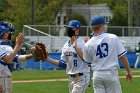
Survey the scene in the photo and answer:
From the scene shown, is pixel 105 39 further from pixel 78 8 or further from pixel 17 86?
pixel 78 8

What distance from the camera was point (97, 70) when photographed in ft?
28.2

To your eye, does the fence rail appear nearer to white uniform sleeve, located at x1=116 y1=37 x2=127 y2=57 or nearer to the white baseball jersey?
the white baseball jersey

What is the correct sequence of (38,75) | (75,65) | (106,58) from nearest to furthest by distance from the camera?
(106,58) → (75,65) → (38,75)

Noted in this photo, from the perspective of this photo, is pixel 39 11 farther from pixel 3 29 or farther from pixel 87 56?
pixel 87 56

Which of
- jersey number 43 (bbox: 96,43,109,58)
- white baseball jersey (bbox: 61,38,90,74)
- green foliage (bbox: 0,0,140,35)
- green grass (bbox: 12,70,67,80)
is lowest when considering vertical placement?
green grass (bbox: 12,70,67,80)

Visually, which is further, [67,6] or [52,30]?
[67,6]

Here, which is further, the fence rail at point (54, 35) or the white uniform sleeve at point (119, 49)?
the fence rail at point (54, 35)

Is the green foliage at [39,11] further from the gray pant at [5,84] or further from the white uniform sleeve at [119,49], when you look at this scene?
the white uniform sleeve at [119,49]

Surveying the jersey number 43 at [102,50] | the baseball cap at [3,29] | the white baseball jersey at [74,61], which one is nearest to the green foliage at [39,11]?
the white baseball jersey at [74,61]

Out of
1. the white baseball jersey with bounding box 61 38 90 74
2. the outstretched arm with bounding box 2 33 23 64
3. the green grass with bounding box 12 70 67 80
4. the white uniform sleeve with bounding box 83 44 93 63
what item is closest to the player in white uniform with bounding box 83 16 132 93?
the white uniform sleeve with bounding box 83 44 93 63

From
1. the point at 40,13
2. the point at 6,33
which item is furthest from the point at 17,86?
the point at 40,13

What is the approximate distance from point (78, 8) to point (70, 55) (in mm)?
60509

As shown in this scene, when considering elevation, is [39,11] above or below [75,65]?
above

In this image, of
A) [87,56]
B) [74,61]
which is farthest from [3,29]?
[74,61]
